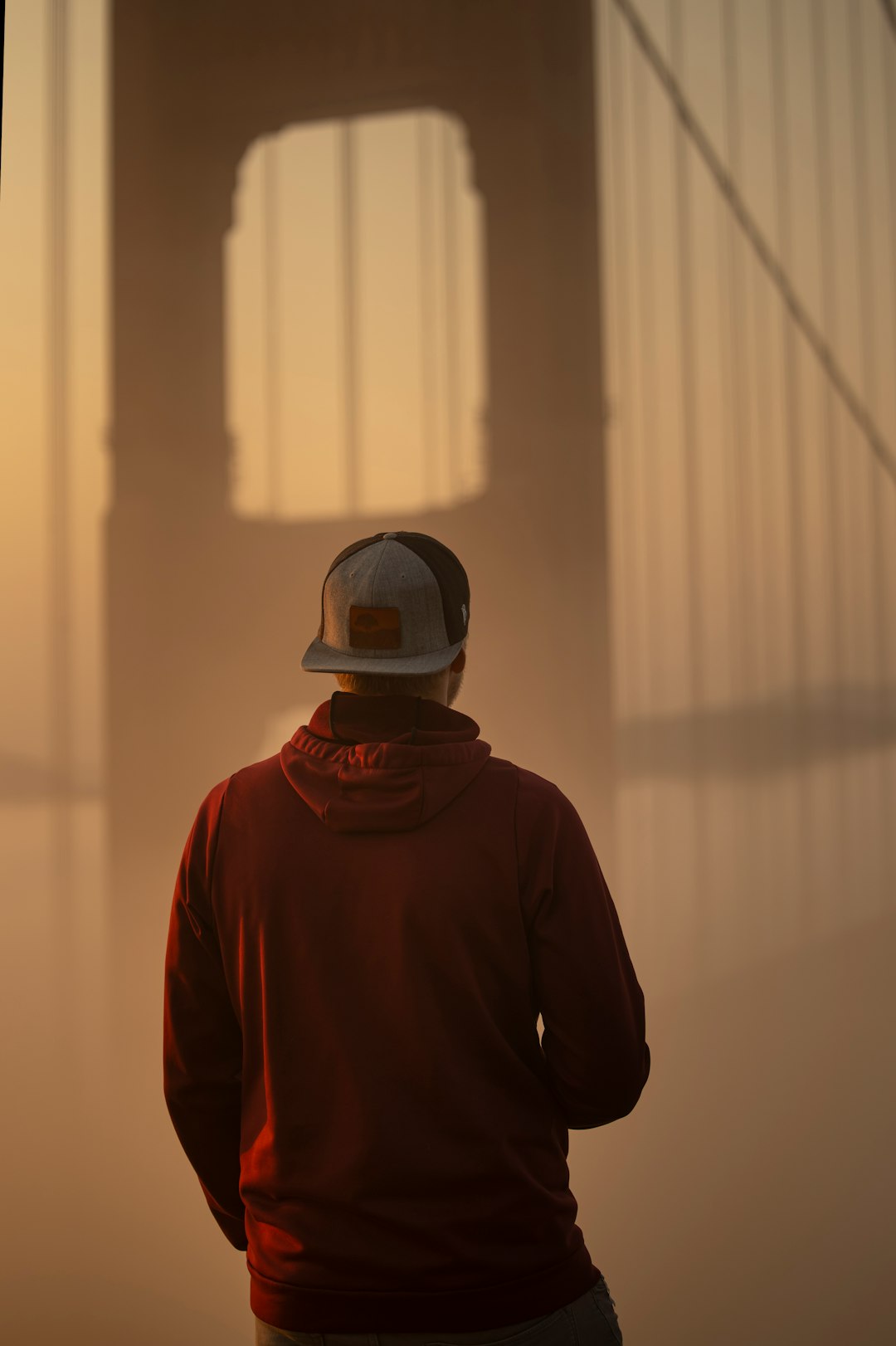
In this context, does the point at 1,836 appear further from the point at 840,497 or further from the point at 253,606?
the point at 840,497

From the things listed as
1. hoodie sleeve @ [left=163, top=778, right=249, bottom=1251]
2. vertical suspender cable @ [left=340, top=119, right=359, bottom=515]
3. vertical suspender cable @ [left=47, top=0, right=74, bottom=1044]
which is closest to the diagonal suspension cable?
vertical suspender cable @ [left=340, top=119, right=359, bottom=515]

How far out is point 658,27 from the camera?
6.19ft

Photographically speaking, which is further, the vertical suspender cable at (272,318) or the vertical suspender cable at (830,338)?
the vertical suspender cable at (272,318)

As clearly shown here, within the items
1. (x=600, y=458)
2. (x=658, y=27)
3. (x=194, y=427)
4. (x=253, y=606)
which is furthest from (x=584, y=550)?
(x=658, y=27)

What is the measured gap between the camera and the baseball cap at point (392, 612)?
104 cm

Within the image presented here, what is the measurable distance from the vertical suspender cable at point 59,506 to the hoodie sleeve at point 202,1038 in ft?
2.78

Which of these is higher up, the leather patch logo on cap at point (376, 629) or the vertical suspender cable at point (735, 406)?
the vertical suspender cable at point (735, 406)

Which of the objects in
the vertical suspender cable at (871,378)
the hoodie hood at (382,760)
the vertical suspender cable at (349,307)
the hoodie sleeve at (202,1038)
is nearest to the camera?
the hoodie hood at (382,760)

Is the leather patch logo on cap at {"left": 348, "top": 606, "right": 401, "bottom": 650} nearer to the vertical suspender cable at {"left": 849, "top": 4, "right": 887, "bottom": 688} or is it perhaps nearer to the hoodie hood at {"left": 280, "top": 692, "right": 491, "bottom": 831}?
the hoodie hood at {"left": 280, "top": 692, "right": 491, "bottom": 831}

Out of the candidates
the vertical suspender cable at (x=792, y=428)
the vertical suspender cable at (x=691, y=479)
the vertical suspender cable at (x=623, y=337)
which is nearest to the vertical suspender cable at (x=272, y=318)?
the vertical suspender cable at (x=623, y=337)

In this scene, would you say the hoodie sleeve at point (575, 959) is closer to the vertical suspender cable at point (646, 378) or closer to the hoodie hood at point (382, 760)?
the hoodie hood at point (382, 760)

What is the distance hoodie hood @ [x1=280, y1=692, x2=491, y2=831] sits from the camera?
0.99m

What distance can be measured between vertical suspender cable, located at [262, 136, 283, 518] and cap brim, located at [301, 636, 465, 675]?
959 mm

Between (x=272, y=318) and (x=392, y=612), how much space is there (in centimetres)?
111
